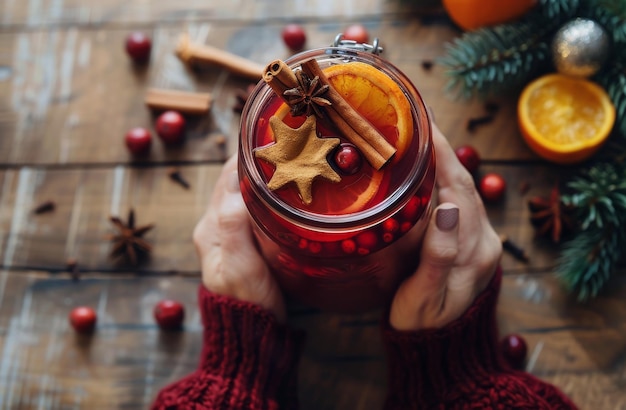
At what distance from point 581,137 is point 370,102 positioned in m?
0.55

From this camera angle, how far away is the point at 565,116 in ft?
3.89

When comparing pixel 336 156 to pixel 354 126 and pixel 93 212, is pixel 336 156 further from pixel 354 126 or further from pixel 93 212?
pixel 93 212

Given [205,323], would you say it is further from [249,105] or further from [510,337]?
[510,337]

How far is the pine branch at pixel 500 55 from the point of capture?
1170 mm

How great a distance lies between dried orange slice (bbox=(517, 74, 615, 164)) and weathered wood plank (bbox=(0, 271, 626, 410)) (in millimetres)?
232

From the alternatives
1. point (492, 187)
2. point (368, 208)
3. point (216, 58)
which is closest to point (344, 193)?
point (368, 208)

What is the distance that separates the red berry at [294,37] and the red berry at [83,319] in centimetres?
62

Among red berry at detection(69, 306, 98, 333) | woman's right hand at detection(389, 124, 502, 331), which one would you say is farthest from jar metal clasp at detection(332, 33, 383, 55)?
red berry at detection(69, 306, 98, 333)

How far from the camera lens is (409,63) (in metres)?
1.30

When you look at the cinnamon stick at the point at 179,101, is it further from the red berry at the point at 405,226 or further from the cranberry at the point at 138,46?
the red berry at the point at 405,226

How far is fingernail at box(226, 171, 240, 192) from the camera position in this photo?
1.04 m

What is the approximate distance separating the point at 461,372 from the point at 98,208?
2.39ft

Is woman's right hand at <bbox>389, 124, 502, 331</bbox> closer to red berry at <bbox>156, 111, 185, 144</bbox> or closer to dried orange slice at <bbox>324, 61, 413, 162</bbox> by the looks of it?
dried orange slice at <bbox>324, 61, 413, 162</bbox>

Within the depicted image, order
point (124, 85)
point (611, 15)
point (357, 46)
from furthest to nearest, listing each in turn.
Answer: point (124, 85) < point (611, 15) < point (357, 46)
